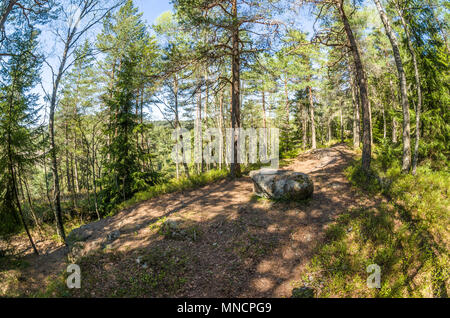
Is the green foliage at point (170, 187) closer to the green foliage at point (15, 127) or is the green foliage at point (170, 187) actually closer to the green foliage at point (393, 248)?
the green foliage at point (15, 127)

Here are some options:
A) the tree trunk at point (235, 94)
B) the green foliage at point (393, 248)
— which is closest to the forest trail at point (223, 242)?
the green foliage at point (393, 248)

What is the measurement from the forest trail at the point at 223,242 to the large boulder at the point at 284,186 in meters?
0.36

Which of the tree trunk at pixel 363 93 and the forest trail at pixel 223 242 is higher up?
the tree trunk at pixel 363 93

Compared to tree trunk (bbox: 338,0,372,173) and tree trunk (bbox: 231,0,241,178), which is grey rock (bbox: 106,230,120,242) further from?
tree trunk (bbox: 338,0,372,173)

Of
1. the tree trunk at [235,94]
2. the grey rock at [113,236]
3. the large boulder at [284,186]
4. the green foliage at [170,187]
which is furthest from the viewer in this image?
the tree trunk at [235,94]

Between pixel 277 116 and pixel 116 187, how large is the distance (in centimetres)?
2247

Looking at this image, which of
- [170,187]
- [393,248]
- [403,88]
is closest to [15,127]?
[170,187]

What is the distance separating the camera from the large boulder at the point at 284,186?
7.93 metres

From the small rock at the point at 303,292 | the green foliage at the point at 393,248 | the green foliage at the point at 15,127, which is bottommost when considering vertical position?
the small rock at the point at 303,292

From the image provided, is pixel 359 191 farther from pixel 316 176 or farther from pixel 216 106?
pixel 216 106

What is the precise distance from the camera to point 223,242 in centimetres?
614

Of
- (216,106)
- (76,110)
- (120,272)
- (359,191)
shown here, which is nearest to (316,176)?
(359,191)

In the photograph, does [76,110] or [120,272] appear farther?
[76,110]
